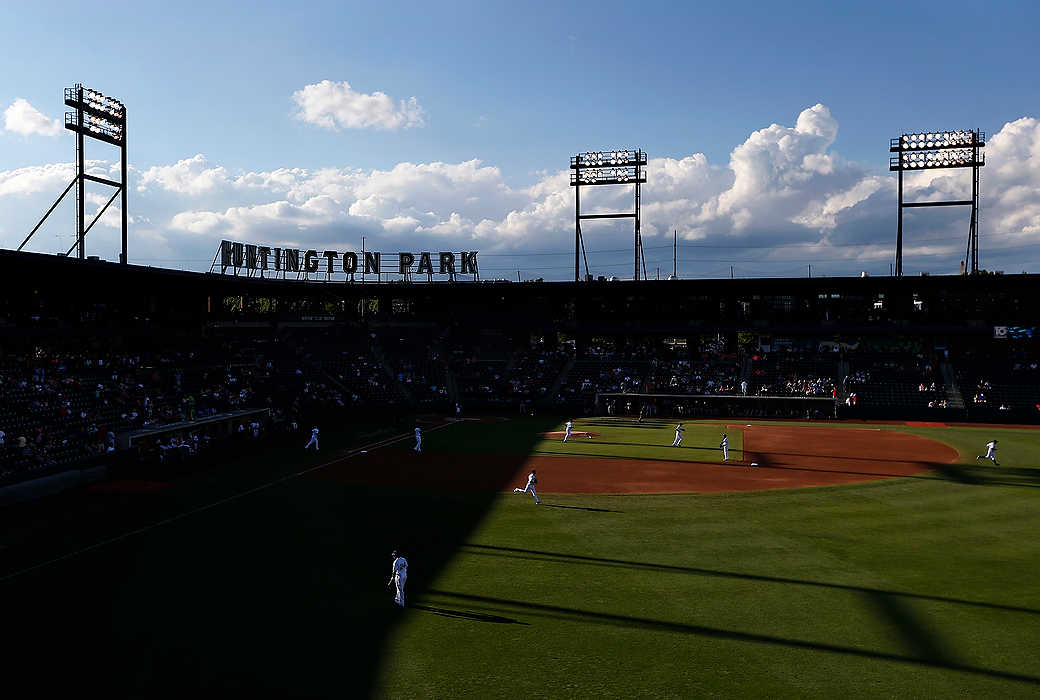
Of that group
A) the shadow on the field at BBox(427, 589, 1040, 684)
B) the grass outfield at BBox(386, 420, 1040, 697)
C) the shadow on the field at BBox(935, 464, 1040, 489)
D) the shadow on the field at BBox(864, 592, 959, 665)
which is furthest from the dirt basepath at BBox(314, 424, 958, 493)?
the shadow on the field at BBox(427, 589, 1040, 684)

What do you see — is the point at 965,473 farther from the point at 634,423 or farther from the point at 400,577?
the point at 400,577

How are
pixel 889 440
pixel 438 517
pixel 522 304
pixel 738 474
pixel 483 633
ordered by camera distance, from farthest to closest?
pixel 522 304, pixel 889 440, pixel 738 474, pixel 438 517, pixel 483 633

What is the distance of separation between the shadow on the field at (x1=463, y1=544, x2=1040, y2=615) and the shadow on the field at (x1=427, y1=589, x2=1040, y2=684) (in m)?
3.06

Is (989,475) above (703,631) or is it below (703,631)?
below

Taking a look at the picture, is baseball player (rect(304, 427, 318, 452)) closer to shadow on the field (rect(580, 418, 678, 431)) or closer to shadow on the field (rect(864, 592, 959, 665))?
shadow on the field (rect(580, 418, 678, 431))

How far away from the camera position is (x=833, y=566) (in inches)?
671

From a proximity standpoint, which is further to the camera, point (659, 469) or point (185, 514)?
point (659, 469)

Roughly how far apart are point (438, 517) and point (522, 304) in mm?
47400

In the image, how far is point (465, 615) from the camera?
14219 mm

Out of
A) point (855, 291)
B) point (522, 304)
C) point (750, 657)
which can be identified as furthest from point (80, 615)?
point (855, 291)

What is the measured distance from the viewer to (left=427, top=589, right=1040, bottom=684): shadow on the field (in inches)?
462

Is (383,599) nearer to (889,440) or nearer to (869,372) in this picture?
(889,440)

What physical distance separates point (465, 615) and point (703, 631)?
193 inches

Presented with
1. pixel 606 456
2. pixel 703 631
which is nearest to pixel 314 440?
pixel 606 456
